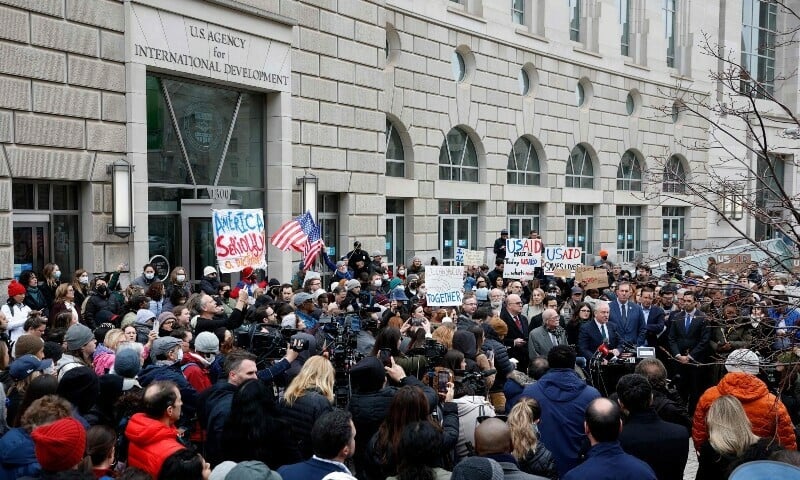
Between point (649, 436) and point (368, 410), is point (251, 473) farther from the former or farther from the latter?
point (649, 436)

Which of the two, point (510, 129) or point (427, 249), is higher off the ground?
point (510, 129)

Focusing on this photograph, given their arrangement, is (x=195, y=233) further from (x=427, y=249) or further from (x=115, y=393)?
(x=115, y=393)

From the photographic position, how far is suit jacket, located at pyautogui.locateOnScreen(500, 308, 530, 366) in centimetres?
1154

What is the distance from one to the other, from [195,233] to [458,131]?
490 inches

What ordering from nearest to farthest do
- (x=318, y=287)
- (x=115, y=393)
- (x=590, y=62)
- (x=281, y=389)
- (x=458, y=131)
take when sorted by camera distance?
(x=115, y=393) < (x=281, y=389) < (x=318, y=287) < (x=458, y=131) < (x=590, y=62)

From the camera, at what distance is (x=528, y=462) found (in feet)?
18.8

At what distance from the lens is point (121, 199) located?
15.0 metres

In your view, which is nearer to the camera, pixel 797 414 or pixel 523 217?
pixel 797 414

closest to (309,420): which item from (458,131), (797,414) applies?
(797,414)

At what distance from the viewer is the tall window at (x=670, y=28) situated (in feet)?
127

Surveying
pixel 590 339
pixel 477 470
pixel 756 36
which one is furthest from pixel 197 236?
pixel 756 36

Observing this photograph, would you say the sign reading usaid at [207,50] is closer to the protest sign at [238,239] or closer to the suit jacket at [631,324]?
the protest sign at [238,239]

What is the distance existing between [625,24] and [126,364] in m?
34.3

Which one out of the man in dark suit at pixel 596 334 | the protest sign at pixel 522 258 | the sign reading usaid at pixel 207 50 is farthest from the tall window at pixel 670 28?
the man in dark suit at pixel 596 334
